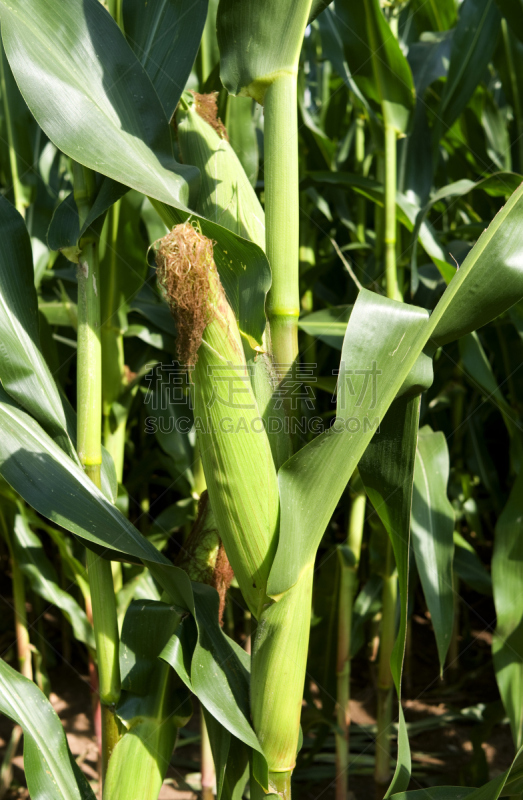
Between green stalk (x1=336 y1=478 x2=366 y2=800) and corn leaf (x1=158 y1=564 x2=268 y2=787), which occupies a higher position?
corn leaf (x1=158 y1=564 x2=268 y2=787)

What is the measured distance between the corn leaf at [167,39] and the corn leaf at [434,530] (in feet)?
2.35

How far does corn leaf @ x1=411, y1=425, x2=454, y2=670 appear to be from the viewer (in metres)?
0.95

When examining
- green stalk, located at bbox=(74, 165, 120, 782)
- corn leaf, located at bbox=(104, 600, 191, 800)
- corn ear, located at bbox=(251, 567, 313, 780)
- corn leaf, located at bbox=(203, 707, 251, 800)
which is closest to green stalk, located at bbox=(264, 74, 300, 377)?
green stalk, located at bbox=(74, 165, 120, 782)

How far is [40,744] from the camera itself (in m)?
0.73

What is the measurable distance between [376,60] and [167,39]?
572mm

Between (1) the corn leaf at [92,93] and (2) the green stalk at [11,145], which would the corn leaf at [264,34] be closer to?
(1) the corn leaf at [92,93]

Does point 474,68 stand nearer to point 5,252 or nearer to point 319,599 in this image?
point 5,252

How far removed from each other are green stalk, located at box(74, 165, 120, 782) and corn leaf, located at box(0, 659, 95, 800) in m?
0.05

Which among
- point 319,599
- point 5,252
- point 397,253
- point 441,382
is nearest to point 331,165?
point 397,253

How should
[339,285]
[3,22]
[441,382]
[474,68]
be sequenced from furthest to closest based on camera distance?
[339,285], [441,382], [474,68], [3,22]

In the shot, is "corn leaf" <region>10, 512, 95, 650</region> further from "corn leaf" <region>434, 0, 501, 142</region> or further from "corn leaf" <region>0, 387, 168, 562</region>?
"corn leaf" <region>434, 0, 501, 142</region>

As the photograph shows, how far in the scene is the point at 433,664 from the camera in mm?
2125

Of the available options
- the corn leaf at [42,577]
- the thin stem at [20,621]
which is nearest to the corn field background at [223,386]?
the corn leaf at [42,577]

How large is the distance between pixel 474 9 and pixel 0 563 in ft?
8.02
